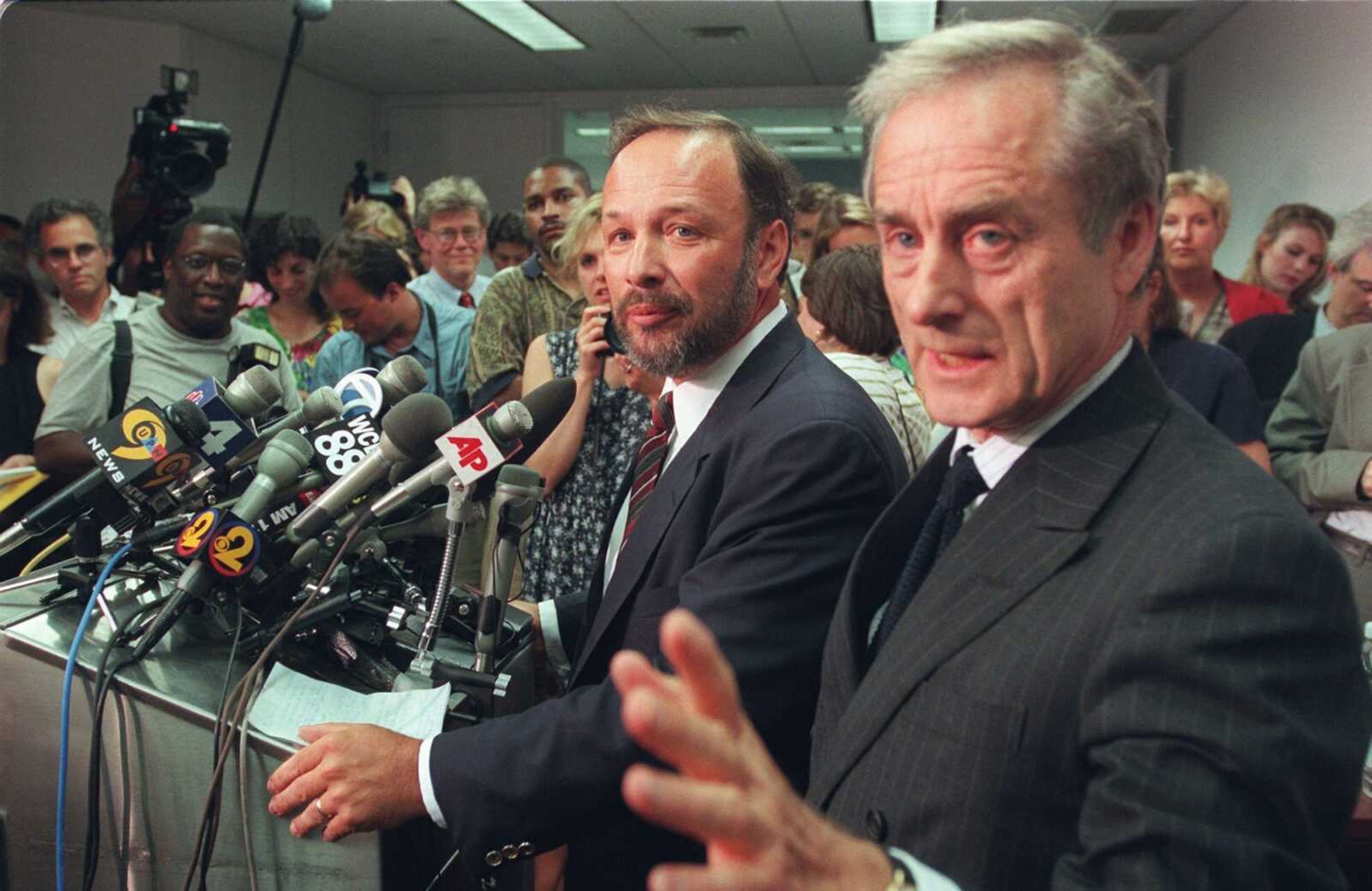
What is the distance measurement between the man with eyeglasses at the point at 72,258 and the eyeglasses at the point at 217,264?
0.97 m

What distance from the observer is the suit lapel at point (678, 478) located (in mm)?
1282

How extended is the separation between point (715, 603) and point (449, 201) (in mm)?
3338

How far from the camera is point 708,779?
557 millimetres

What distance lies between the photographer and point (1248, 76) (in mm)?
6832

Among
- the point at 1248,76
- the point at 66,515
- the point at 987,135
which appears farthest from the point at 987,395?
the point at 1248,76

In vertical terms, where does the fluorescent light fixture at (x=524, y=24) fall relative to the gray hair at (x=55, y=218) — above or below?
above

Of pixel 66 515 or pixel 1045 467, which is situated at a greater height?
pixel 1045 467

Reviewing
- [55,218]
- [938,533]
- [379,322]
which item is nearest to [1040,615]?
[938,533]

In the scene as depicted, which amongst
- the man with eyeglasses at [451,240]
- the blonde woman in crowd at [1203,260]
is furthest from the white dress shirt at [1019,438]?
the man with eyeglasses at [451,240]

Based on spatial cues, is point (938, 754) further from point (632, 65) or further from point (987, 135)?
point (632, 65)

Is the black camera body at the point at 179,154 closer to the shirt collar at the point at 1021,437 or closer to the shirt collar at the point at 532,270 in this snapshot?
the shirt collar at the point at 532,270

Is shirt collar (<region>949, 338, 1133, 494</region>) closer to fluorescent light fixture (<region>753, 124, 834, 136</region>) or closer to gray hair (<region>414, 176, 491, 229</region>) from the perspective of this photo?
gray hair (<region>414, 176, 491, 229</region>)

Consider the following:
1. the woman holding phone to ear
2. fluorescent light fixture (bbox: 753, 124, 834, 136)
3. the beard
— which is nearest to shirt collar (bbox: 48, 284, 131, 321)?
the woman holding phone to ear

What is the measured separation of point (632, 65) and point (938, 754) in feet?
27.8
